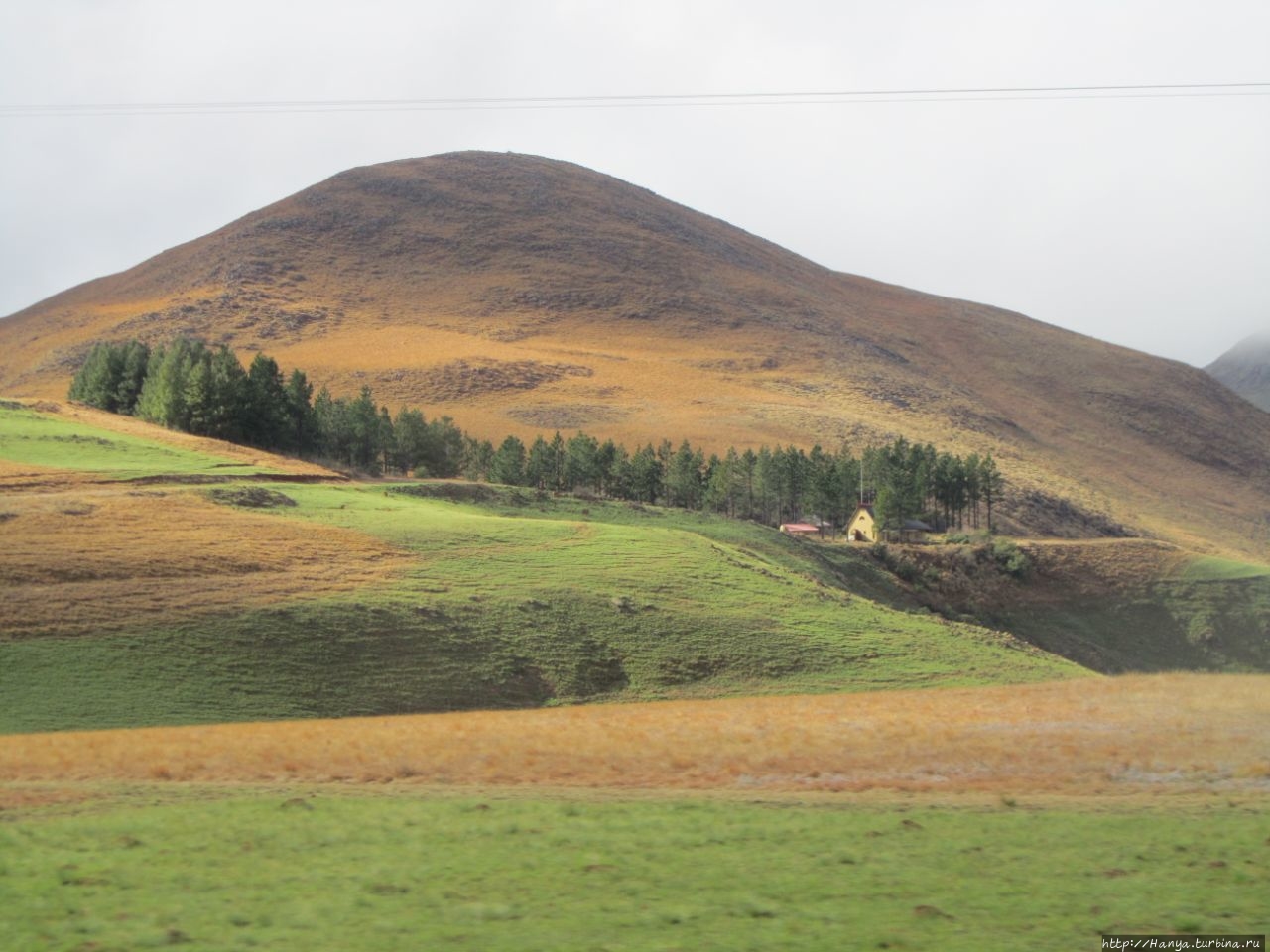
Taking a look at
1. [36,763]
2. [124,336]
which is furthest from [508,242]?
[36,763]

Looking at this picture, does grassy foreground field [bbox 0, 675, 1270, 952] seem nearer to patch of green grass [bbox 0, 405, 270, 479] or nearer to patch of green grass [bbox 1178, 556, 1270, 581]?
patch of green grass [bbox 0, 405, 270, 479]

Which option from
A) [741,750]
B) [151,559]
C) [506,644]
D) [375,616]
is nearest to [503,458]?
[151,559]

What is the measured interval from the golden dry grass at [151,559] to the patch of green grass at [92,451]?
666 cm

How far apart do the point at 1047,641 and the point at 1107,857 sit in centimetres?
4803

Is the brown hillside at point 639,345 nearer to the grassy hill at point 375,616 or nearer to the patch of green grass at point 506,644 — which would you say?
the patch of green grass at point 506,644

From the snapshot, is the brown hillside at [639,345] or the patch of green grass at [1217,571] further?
the brown hillside at [639,345]

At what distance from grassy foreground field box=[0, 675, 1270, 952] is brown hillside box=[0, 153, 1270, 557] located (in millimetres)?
→ 82494

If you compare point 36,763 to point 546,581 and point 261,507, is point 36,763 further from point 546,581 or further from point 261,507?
point 261,507

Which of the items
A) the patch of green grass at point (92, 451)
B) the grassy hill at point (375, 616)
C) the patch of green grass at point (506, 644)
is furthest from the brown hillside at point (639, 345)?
the grassy hill at point (375, 616)

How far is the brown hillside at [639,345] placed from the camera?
118000mm

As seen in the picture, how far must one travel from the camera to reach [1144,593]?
2566 inches

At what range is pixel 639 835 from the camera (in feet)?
43.2

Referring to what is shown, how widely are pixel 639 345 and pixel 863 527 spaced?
80190 millimetres

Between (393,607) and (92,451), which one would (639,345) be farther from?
(393,607)
